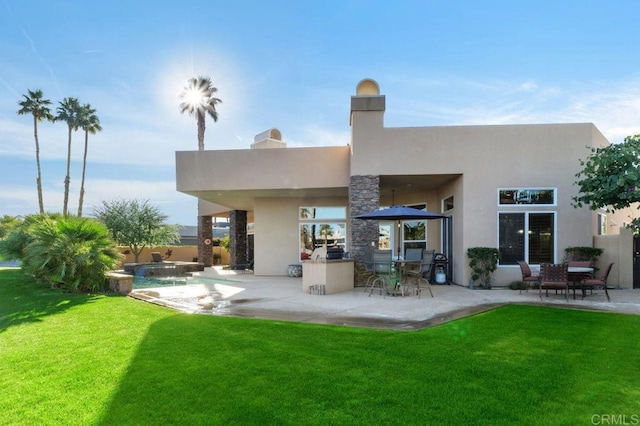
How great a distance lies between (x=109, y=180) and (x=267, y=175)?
21.4 meters

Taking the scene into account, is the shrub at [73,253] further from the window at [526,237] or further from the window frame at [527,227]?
the window at [526,237]

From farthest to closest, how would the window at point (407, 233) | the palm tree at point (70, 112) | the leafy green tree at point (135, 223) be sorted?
the palm tree at point (70, 112)
the leafy green tree at point (135, 223)
the window at point (407, 233)

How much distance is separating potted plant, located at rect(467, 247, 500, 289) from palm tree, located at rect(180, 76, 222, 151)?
2483 cm

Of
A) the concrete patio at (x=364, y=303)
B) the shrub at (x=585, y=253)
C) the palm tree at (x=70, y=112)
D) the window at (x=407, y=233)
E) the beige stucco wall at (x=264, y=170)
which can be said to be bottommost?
the concrete patio at (x=364, y=303)

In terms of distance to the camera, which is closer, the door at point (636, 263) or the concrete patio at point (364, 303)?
the concrete patio at point (364, 303)

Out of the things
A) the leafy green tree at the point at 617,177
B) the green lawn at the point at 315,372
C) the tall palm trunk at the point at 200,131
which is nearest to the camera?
the green lawn at the point at 315,372

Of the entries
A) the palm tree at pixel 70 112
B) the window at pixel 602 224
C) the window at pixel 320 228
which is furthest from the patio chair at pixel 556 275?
the palm tree at pixel 70 112

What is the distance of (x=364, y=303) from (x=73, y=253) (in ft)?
26.3

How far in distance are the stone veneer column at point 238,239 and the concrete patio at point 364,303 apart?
336 inches

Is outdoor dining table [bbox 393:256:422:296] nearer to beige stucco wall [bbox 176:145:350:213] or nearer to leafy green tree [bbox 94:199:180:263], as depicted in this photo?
beige stucco wall [bbox 176:145:350:213]

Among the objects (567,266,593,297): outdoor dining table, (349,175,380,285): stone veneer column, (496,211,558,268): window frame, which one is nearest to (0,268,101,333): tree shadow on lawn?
(349,175,380,285): stone veneer column

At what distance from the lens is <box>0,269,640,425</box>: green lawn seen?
10.7ft

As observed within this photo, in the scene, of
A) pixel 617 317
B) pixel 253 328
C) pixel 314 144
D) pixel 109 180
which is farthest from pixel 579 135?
pixel 109 180

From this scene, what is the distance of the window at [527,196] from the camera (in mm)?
11227
